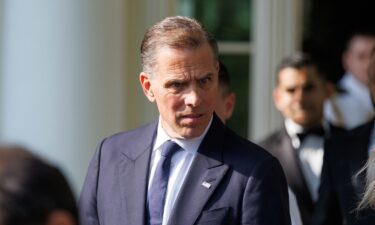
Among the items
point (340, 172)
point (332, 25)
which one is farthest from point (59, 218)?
point (332, 25)

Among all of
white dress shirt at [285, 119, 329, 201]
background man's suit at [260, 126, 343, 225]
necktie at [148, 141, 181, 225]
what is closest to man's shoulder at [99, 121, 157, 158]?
necktie at [148, 141, 181, 225]

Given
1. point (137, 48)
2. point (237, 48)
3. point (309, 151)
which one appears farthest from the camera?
point (237, 48)

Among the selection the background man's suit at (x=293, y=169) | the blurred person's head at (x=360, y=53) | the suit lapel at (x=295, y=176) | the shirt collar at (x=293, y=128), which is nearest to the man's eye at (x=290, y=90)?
the shirt collar at (x=293, y=128)

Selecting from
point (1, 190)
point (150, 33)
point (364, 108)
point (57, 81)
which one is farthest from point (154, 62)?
point (364, 108)

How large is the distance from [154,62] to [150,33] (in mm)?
93

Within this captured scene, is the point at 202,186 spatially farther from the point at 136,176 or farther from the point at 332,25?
the point at 332,25

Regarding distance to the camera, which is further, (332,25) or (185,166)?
(332,25)

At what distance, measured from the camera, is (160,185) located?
3377 millimetres

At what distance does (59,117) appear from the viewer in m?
5.88

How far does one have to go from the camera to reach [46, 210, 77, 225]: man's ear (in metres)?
1.98

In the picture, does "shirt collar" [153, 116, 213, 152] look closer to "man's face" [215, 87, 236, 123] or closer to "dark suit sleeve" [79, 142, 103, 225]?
"dark suit sleeve" [79, 142, 103, 225]

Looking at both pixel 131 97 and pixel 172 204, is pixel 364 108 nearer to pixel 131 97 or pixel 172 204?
pixel 131 97

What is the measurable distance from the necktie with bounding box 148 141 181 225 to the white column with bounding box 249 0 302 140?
4179 mm

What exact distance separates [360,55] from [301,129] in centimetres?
216
